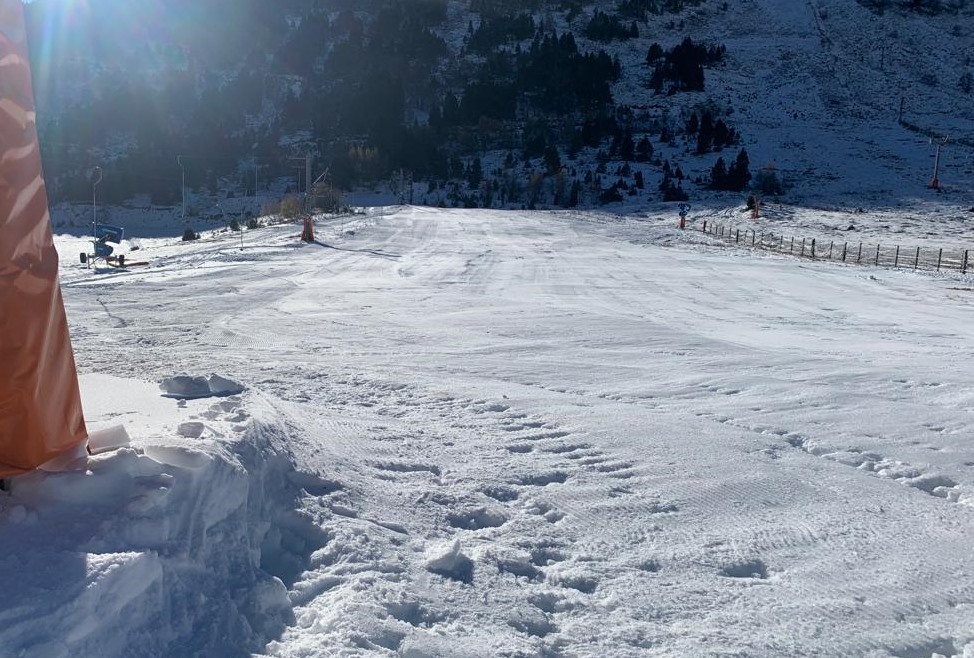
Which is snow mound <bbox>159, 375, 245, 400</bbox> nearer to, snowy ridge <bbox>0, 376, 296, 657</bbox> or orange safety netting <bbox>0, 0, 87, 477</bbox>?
snowy ridge <bbox>0, 376, 296, 657</bbox>

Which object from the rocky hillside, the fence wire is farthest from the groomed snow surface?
the rocky hillside

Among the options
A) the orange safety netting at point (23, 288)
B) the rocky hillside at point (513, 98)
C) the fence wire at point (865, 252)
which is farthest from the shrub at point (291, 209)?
the orange safety netting at point (23, 288)

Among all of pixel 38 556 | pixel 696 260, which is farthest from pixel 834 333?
pixel 696 260

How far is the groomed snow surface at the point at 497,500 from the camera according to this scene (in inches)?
106

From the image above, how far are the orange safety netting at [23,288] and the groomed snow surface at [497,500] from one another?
194 mm

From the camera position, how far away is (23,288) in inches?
107

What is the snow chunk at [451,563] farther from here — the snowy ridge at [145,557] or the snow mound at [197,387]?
the snow mound at [197,387]

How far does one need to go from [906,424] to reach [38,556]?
17.8 ft

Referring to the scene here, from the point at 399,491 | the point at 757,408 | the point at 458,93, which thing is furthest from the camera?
the point at 458,93

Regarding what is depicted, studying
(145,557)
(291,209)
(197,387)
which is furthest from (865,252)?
(145,557)

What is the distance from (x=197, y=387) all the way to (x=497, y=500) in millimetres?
2105

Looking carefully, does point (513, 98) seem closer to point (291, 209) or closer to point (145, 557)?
point (291, 209)

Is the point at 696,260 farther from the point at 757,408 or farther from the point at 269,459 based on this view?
the point at 269,459

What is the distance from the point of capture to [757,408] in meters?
5.89
